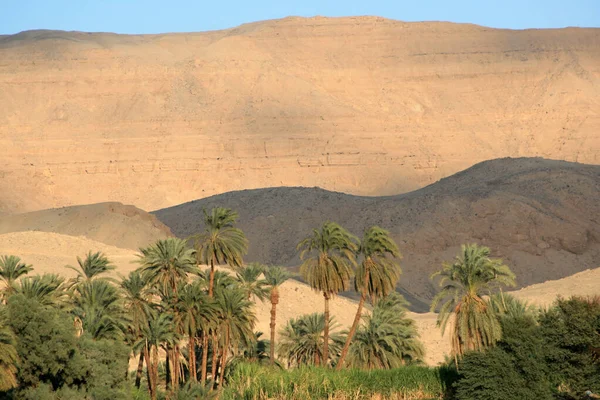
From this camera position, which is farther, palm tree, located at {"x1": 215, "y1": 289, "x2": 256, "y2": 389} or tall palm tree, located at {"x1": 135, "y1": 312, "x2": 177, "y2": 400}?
palm tree, located at {"x1": 215, "y1": 289, "x2": 256, "y2": 389}

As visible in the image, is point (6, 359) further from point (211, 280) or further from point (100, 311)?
point (211, 280)

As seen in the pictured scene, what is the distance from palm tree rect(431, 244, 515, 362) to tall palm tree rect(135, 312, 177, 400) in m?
8.85

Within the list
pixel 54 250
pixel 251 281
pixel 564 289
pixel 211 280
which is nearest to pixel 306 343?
pixel 251 281

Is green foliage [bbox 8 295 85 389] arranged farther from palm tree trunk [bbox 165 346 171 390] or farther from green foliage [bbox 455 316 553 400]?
green foliage [bbox 455 316 553 400]

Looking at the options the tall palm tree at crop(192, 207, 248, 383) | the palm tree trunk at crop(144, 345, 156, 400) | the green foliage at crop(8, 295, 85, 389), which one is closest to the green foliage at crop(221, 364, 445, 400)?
the palm tree trunk at crop(144, 345, 156, 400)

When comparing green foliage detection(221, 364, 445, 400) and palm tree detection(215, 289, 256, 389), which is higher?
palm tree detection(215, 289, 256, 389)

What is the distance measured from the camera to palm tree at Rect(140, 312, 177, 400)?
123ft

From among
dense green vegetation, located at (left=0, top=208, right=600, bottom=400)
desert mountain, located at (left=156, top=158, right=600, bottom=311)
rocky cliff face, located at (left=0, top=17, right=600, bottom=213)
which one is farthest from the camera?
rocky cliff face, located at (left=0, top=17, right=600, bottom=213)

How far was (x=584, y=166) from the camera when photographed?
346 ft

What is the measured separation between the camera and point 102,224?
82625mm

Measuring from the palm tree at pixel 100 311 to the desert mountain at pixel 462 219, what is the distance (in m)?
44.6

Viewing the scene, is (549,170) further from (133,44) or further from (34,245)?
(133,44)

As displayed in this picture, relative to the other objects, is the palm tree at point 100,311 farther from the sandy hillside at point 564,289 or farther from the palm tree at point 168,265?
the sandy hillside at point 564,289

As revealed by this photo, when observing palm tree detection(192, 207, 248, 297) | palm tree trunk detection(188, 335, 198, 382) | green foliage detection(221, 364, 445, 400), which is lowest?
green foliage detection(221, 364, 445, 400)
